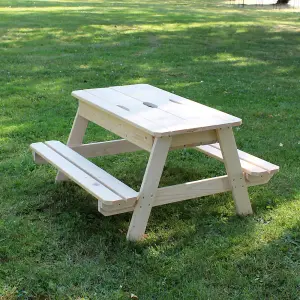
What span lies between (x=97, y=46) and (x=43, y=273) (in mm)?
8840

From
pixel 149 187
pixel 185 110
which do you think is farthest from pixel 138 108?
pixel 149 187

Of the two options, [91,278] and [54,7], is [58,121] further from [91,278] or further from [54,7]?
[54,7]

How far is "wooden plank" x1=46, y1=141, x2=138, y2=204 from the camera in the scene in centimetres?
340

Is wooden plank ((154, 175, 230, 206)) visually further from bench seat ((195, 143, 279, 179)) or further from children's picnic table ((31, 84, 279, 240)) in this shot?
bench seat ((195, 143, 279, 179))

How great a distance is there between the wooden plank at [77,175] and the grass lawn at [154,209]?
0.32 m

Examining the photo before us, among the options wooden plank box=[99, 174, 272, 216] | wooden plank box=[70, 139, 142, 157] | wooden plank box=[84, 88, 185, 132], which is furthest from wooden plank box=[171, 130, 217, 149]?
wooden plank box=[70, 139, 142, 157]

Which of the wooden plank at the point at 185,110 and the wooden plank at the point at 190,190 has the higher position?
the wooden plank at the point at 185,110

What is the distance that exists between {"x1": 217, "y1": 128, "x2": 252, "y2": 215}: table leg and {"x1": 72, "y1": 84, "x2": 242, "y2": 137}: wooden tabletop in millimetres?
108

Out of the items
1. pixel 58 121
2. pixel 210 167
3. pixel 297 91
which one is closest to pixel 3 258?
pixel 210 167

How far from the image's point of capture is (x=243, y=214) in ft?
12.7

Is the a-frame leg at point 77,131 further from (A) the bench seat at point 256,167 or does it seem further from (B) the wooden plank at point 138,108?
(A) the bench seat at point 256,167

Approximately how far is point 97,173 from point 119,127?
0.36 metres

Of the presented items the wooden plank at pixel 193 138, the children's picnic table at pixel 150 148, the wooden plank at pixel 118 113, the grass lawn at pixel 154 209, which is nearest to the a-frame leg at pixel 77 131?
the children's picnic table at pixel 150 148

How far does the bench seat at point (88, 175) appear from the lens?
3297mm
